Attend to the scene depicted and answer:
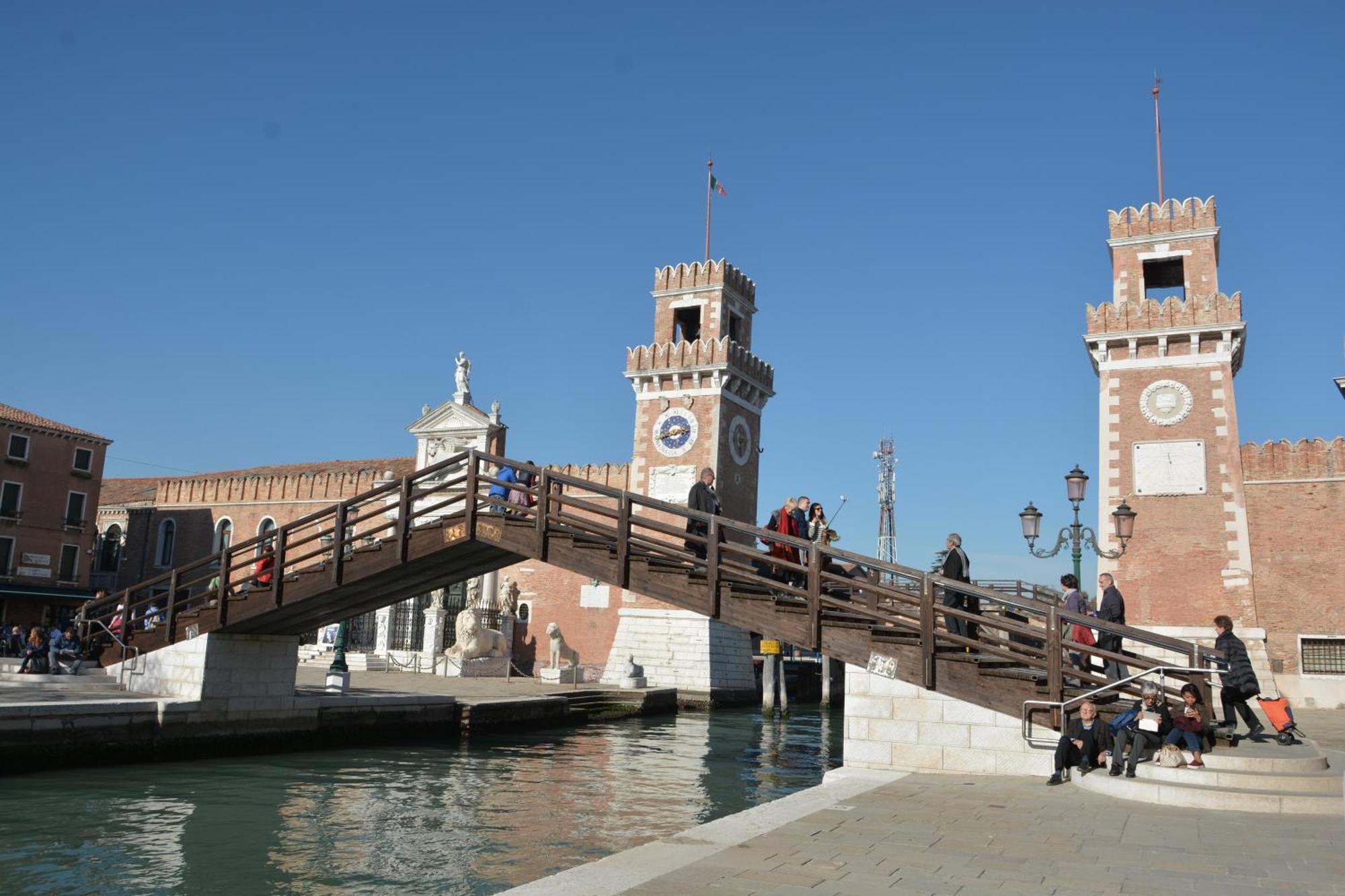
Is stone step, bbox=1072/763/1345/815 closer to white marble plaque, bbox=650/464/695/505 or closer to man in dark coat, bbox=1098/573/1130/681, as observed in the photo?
man in dark coat, bbox=1098/573/1130/681

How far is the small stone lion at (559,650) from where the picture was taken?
33.2m

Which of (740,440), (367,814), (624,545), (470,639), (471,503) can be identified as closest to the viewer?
(367,814)

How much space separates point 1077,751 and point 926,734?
1.56 metres

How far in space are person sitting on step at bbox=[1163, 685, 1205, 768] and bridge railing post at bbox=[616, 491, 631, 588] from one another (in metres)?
6.30

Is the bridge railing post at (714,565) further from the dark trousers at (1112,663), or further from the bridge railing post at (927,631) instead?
the dark trousers at (1112,663)

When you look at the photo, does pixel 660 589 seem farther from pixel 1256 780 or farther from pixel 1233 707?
pixel 1256 780

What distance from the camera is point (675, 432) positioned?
34.3 metres

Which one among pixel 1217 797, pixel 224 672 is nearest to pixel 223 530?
pixel 224 672

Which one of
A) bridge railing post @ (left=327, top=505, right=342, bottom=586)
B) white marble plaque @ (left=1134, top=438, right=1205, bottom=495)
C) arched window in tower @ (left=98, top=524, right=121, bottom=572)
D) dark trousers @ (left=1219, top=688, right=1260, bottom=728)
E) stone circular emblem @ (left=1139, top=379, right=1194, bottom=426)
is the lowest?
dark trousers @ (left=1219, top=688, right=1260, bottom=728)

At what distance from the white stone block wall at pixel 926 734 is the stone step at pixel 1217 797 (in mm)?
1354

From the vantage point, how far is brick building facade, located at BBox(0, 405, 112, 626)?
37.2 meters

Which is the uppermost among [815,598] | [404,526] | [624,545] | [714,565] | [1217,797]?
[404,526]

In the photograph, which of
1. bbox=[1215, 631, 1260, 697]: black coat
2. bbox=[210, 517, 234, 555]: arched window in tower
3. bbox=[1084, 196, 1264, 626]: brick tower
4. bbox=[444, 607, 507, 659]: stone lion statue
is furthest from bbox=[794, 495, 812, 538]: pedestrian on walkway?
bbox=[210, 517, 234, 555]: arched window in tower

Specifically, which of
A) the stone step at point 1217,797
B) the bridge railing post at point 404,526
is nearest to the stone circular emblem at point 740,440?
the bridge railing post at point 404,526
